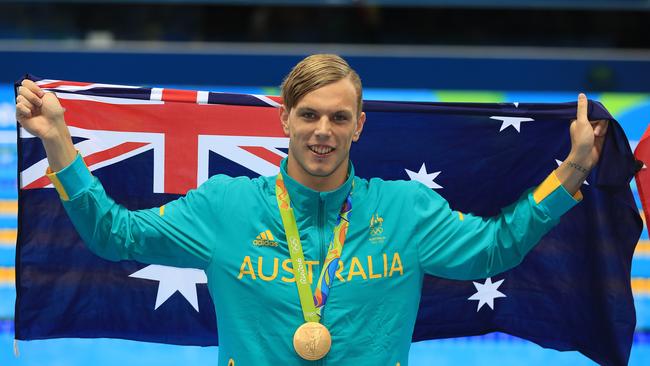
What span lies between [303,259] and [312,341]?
232 millimetres

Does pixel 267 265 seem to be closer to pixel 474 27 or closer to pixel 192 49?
pixel 192 49

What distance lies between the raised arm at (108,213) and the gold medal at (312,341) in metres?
0.37

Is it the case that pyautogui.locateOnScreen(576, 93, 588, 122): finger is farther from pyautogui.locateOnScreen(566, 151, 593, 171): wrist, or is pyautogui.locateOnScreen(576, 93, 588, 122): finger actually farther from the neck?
the neck

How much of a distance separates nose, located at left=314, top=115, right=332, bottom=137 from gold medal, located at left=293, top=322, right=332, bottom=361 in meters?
0.50

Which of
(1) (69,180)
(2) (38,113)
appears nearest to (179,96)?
(2) (38,113)

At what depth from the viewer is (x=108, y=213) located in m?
2.41

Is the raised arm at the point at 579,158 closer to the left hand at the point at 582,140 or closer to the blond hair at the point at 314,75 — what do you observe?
the left hand at the point at 582,140

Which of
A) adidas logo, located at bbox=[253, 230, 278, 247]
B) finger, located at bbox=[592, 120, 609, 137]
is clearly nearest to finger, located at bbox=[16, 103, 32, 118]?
adidas logo, located at bbox=[253, 230, 278, 247]

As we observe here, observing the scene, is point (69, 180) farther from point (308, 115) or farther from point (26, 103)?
point (308, 115)

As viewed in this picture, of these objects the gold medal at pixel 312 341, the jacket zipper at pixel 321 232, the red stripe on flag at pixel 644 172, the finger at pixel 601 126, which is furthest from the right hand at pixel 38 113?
the red stripe on flag at pixel 644 172

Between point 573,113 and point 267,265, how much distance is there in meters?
1.45

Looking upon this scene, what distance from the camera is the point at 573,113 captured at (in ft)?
10.7

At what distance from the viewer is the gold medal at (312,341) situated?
2.29 meters

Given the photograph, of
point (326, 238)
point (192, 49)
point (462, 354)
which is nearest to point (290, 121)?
point (326, 238)
